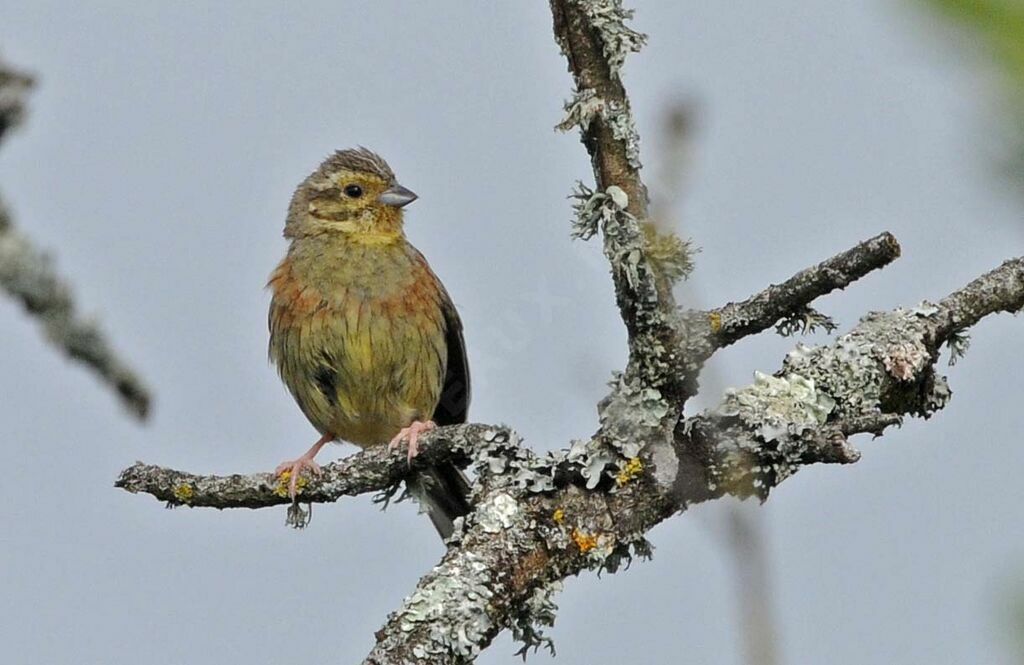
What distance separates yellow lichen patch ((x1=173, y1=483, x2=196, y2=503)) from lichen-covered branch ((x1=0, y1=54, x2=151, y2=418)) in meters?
3.21

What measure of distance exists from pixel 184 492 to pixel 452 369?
2.82 meters

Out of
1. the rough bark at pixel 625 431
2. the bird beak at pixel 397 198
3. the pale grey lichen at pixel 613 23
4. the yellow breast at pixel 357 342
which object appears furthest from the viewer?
the bird beak at pixel 397 198

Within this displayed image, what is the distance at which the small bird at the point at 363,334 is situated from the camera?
21.3ft

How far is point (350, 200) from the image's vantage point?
23.5 ft

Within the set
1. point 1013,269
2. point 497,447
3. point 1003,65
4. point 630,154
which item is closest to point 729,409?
point 497,447

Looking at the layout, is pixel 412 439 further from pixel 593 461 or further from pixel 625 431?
pixel 625 431

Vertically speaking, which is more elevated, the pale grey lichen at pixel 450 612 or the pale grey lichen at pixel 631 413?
the pale grey lichen at pixel 631 413

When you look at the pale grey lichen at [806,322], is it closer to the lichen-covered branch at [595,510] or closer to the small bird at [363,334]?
the lichen-covered branch at [595,510]

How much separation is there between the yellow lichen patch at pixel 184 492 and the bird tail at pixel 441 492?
654 mm

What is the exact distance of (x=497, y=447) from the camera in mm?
3865

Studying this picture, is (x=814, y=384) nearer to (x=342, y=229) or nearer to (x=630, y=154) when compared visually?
(x=630, y=154)

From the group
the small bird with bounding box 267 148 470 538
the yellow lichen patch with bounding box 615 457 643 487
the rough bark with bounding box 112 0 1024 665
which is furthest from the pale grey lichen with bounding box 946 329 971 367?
the small bird with bounding box 267 148 470 538

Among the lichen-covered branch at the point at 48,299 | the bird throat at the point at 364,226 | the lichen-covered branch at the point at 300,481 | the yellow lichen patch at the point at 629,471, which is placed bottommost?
the lichen-covered branch at the point at 48,299

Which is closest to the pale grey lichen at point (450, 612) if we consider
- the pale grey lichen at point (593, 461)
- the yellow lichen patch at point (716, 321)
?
the pale grey lichen at point (593, 461)
